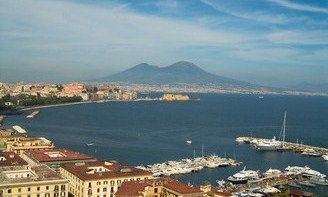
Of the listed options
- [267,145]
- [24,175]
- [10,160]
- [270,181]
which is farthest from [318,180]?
[24,175]

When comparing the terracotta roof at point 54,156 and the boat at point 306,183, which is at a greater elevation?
the terracotta roof at point 54,156

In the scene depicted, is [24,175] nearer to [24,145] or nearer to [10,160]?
[10,160]

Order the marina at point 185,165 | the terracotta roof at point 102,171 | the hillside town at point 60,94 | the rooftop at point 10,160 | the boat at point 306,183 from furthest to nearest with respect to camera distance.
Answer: the hillside town at point 60,94 → the marina at point 185,165 → the boat at point 306,183 → the rooftop at point 10,160 → the terracotta roof at point 102,171

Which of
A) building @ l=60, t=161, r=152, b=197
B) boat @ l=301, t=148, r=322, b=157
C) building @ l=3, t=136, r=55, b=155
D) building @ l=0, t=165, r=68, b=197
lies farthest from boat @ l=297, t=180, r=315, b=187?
building @ l=0, t=165, r=68, b=197

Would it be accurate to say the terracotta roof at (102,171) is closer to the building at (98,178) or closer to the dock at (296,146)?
the building at (98,178)

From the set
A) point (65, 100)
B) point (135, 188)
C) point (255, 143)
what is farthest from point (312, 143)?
point (65, 100)

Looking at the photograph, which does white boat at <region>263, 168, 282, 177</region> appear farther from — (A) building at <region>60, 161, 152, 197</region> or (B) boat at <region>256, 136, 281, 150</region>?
(A) building at <region>60, 161, 152, 197</region>

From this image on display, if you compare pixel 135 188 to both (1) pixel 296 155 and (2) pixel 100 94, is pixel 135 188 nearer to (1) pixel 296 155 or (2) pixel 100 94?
(1) pixel 296 155

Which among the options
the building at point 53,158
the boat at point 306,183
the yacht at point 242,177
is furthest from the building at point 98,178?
the boat at point 306,183
